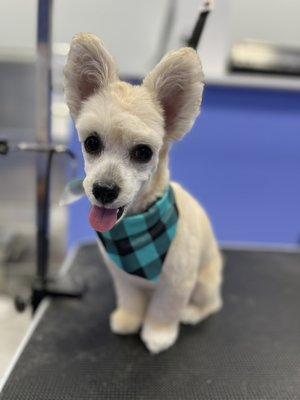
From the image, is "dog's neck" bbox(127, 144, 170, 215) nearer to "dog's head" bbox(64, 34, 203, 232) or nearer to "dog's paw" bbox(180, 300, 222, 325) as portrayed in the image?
"dog's head" bbox(64, 34, 203, 232)

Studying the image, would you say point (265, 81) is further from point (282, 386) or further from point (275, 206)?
point (282, 386)

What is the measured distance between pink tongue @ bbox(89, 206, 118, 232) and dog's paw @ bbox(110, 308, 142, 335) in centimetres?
32

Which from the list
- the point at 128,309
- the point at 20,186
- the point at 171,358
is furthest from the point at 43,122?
the point at 20,186

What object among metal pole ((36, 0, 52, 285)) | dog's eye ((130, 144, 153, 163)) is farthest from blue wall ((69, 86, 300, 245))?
dog's eye ((130, 144, 153, 163))

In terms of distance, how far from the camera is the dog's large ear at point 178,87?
20.7 inches

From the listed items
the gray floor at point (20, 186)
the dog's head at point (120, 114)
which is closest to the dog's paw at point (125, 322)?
the dog's head at point (120, 114)

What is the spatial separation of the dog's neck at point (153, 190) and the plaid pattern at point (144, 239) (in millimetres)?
11

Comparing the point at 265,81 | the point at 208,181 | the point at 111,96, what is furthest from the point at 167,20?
the point at 111,96

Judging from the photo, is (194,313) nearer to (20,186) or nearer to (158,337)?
(158,337)

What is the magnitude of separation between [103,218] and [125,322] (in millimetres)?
334

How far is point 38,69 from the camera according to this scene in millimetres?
780

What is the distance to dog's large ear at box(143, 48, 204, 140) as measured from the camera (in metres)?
0.53

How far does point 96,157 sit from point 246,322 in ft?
1.79

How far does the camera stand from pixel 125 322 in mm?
808
